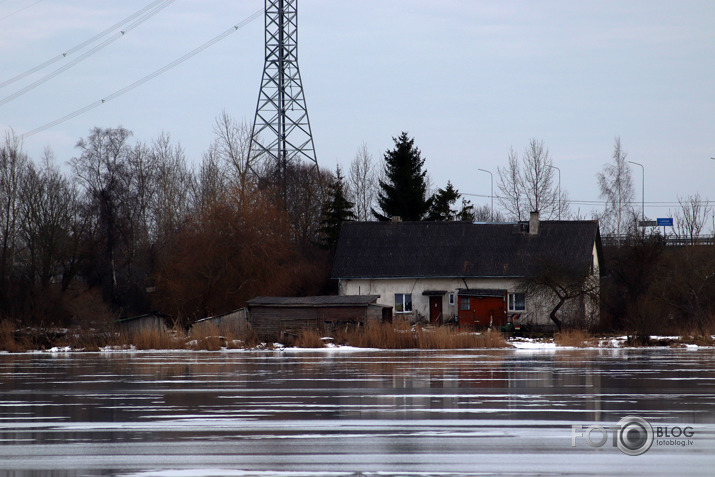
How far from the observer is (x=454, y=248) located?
5844cm

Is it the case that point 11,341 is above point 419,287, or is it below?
below

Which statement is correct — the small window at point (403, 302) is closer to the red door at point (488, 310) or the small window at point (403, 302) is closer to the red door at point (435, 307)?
the red door at point (435, 307)

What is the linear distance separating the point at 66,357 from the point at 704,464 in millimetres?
30339

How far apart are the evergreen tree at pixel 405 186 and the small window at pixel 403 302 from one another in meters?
14.4

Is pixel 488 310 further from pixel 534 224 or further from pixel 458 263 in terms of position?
pixel 534 224

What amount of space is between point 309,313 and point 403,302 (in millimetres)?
14103

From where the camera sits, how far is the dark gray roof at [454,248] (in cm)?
5650

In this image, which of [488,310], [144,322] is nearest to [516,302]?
[488,310]

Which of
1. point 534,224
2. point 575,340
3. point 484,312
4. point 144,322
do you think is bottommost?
point 575,340

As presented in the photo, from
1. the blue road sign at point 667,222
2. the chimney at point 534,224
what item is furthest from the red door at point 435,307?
the blue road sign at point 667,222

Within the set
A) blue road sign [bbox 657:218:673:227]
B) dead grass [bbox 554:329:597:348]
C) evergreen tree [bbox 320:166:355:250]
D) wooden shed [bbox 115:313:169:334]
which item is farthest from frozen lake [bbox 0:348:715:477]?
blue road sign [bbox 657:218:673:227]

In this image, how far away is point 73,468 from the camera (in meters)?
10.8

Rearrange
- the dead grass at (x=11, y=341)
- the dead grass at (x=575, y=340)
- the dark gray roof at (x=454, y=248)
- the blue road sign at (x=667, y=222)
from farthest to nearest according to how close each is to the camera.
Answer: the blue road sign at (x=667, y=222) → the dark gray roof at (x=454, y=248) → the dead grass at (x=11, y=341) → the dead grass at (x=575, y=340)

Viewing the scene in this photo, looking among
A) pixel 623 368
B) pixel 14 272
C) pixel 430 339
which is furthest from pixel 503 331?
pixel 14 272
